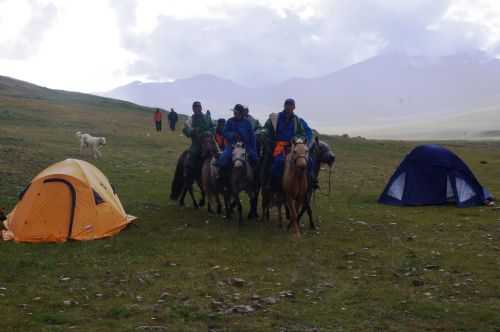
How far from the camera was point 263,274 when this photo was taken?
33.3 feet

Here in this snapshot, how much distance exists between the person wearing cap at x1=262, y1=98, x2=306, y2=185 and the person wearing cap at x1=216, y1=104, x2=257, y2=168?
59 cm

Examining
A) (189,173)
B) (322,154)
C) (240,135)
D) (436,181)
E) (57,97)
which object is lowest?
(436,181)

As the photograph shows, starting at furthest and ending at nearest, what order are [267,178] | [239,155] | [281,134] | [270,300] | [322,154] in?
[322,154], [267,178], [281,134], [239,155], [270,300]

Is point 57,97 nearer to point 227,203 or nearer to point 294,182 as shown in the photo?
point 227,203

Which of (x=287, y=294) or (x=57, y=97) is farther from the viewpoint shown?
(x=57, y=97)

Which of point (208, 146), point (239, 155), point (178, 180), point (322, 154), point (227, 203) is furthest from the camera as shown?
point (178, 180)

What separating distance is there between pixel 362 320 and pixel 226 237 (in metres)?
5.65

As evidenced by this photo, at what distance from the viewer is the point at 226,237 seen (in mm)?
13109

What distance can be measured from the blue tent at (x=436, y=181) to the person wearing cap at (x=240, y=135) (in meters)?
5.94

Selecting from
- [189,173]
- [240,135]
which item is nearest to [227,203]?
[240,135]

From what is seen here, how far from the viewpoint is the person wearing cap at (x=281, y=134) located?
14.0m

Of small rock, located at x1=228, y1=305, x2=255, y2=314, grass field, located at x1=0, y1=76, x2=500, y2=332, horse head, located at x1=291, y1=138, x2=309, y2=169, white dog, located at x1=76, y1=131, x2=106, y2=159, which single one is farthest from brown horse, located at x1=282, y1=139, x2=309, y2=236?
white dog, located at x1=76, y1=131, x2=106, y2=159

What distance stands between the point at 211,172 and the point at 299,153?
3.31m

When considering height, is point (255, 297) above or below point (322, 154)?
below
